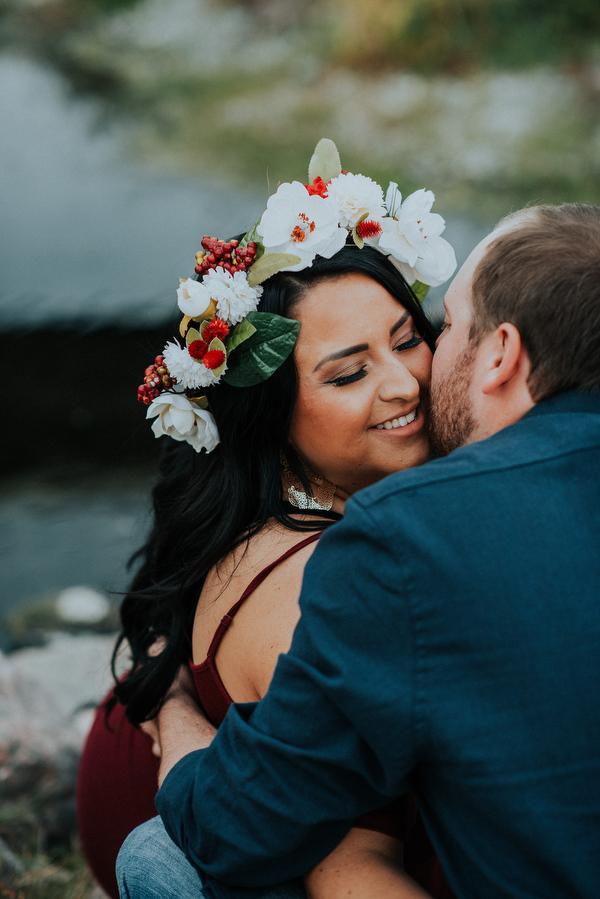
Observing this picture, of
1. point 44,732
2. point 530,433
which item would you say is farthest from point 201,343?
point 44,732

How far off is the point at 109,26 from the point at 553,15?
5166mm

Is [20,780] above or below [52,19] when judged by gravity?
below

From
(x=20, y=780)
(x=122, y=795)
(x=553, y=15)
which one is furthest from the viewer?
(x=553, y=15)

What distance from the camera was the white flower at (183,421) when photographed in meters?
2.15

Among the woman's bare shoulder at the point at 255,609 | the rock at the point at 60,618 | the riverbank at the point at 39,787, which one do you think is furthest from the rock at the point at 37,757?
the woman's bare shoulder at the point at 255,609

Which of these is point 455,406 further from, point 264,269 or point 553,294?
point 264,269

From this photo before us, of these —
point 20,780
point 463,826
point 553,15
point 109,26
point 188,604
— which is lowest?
point 20,780

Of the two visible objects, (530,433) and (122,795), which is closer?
(530,433)

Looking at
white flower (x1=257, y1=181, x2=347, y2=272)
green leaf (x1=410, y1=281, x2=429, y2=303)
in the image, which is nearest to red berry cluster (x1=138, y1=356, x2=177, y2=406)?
white flower (x1=257, y1=181, x2=347, y2=272)


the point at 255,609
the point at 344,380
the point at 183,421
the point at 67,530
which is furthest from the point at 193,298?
the point at 67,530

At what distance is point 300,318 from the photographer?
2.07 m

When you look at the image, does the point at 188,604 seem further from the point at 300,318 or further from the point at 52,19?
the point at 52,19

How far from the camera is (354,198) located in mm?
2129

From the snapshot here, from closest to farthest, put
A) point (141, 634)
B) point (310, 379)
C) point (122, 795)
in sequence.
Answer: point (310, 379) < point (122, 795) < point (141, 634)
